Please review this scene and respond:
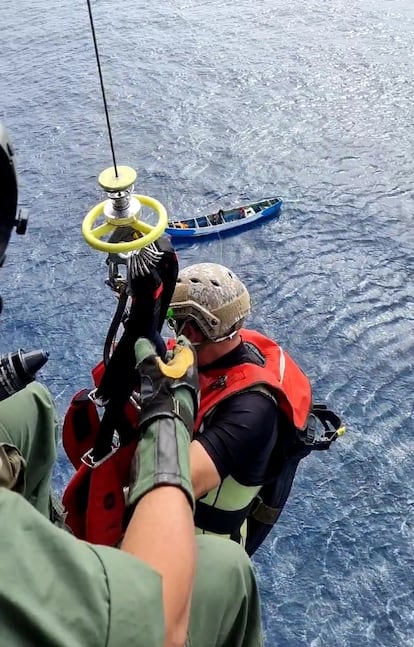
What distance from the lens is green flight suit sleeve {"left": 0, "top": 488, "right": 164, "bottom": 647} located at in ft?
5.98

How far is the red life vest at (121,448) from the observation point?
161 inches

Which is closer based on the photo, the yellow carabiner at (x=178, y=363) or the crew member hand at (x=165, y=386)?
the crew member hand at (x=165, y=386)

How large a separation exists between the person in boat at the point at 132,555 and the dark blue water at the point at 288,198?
4.05 meters

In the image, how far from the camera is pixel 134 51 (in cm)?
2173

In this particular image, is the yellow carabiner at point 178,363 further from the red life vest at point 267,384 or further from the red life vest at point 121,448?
the red life vest at point 267,384

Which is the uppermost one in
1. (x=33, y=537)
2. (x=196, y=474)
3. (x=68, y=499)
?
(x=33, y=537)

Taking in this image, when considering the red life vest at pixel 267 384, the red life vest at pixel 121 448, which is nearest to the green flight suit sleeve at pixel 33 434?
the red life vest at pixel 121 448

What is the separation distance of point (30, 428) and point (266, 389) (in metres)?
1.83

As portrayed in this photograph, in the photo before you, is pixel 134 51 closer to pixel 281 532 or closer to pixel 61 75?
pixel 61 75

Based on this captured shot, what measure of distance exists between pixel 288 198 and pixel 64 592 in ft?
42.6

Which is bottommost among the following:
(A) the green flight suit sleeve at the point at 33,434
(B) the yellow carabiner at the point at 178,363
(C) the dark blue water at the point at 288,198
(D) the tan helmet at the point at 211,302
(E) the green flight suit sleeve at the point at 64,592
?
(C) the dark blue water at the point at 288,198

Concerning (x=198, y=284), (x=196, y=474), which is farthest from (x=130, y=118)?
(x=196, y=474)

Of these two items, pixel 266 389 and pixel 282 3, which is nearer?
pixel 266 389

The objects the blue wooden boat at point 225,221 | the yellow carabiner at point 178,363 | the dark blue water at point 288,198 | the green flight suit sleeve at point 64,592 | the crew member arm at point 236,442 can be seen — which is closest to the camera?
the green flight suit sleeve at point 64,592
